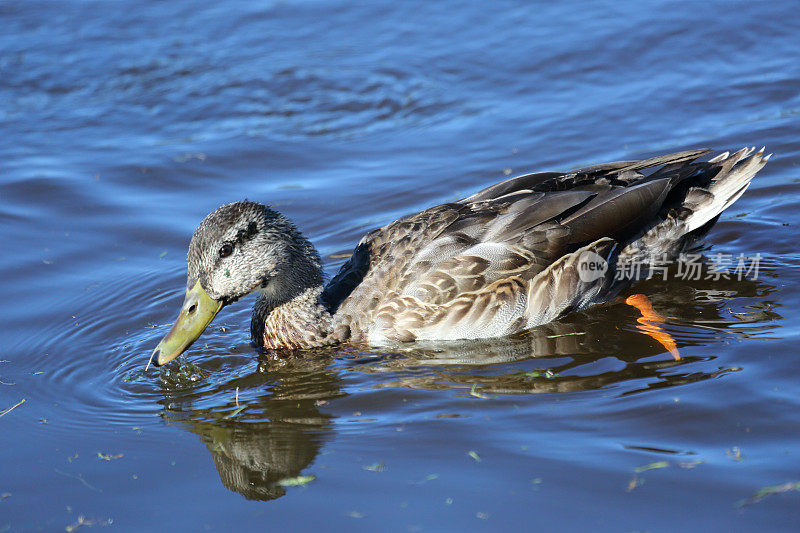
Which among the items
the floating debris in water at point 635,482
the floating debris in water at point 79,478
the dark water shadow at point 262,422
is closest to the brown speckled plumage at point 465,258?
the dark water shadow at point 262,422

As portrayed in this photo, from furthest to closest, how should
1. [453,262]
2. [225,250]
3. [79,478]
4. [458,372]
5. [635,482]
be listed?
[453,262] → [225,250] → [458,372] → [79,478] → [635,482]

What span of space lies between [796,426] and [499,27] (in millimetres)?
9164

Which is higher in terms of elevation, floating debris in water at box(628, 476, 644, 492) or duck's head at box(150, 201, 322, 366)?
duck's head at box(150, 201, 322, 366)

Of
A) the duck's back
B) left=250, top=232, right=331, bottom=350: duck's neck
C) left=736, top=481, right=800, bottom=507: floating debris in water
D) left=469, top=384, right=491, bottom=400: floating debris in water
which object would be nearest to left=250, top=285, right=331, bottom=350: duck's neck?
left=250, top=232, right=331, bottom=350: duck's neck

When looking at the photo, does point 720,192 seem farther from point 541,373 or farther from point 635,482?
point 635,482

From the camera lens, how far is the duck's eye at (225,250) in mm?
6656

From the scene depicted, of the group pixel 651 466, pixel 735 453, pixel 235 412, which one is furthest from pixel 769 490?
pixel 235 412

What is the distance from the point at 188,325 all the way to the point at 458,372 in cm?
197

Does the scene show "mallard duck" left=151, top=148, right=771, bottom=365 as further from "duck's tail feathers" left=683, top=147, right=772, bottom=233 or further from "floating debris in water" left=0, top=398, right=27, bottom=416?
"floating debris in water" left=0, top=398, right=27, bottom=416

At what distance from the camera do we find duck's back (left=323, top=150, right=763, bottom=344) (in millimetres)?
6902

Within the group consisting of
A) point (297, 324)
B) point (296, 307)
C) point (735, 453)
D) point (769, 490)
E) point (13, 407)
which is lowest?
point (769, 490)

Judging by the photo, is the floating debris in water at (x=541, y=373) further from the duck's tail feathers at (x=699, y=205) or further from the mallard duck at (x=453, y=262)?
the duck's tail feathers at (x=699, y=205)

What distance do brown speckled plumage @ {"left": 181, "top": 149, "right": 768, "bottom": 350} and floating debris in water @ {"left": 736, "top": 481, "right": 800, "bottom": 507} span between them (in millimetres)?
2502

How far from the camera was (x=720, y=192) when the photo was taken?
7414 millimetres
